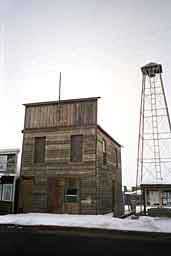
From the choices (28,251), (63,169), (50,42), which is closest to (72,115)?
(63,169)

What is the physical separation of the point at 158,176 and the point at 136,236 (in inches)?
589

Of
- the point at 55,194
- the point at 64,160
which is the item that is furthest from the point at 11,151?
the point at 55,194

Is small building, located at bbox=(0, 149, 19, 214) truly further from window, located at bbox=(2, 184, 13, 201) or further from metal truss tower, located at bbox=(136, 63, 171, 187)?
metal truss tower, located at bbox=(136, 63, 171, 187)

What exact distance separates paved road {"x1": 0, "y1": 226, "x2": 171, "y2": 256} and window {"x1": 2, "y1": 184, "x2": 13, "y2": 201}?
869 centimetres

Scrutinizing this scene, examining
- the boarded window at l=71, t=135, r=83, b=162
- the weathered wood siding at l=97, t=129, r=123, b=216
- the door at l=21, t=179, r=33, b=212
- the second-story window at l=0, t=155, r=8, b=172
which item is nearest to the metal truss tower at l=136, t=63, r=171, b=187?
the weathered wood siding at l=97, t=129, r=123, b=216

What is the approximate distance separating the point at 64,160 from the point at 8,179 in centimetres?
462

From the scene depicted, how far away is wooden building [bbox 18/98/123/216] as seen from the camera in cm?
1825

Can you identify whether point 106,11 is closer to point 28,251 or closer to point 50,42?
point 50,42

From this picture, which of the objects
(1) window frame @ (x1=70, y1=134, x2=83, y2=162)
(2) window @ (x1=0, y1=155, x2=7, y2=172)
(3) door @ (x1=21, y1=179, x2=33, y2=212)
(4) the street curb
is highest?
(1) window frame @ (x1=70, y1=134, x2=83, y2=162)

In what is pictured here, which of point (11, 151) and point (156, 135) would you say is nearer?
point (11, 151)

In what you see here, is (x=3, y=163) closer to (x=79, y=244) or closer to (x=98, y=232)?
(x=98, y=232)

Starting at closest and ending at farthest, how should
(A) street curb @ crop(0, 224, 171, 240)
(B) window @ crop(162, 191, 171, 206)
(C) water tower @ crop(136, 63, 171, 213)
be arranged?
(A) street curb @ crop(0, 224, 171, 240) → (C) water tower @ crop(136, 63, 171, 213) → (B) window @ crop(162, 191, 171, 206)

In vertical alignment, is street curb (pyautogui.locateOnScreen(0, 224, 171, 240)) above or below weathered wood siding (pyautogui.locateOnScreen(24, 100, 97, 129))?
below

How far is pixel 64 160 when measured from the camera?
62.6 feet
